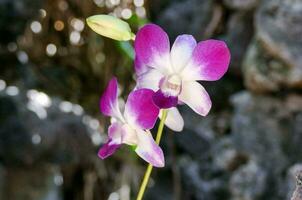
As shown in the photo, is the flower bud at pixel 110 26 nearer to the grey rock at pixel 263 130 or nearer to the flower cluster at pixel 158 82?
the flower cluster at pixel 158 82

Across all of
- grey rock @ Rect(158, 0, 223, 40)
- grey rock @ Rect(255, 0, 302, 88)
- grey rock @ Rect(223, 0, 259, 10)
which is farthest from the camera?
grey rock @ Rect(158, 0, 223, 40)

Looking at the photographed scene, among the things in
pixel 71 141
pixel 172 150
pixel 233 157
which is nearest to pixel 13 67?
A: pixel 71 141

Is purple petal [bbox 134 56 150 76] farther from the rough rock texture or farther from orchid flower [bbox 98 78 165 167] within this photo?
the rough rock texture

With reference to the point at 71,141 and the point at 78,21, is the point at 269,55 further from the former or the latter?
the point at 78,21

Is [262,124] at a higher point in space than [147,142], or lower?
lower

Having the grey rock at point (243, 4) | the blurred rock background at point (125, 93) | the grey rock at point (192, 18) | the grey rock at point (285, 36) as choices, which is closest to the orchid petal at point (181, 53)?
the blurred rock background at point (125, 93)

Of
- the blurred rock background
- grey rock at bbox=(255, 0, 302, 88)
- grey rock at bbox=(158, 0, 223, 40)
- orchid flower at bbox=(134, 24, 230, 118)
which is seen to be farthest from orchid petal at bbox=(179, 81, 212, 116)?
grey rock at bbox=(158, 0, 223, 40)
